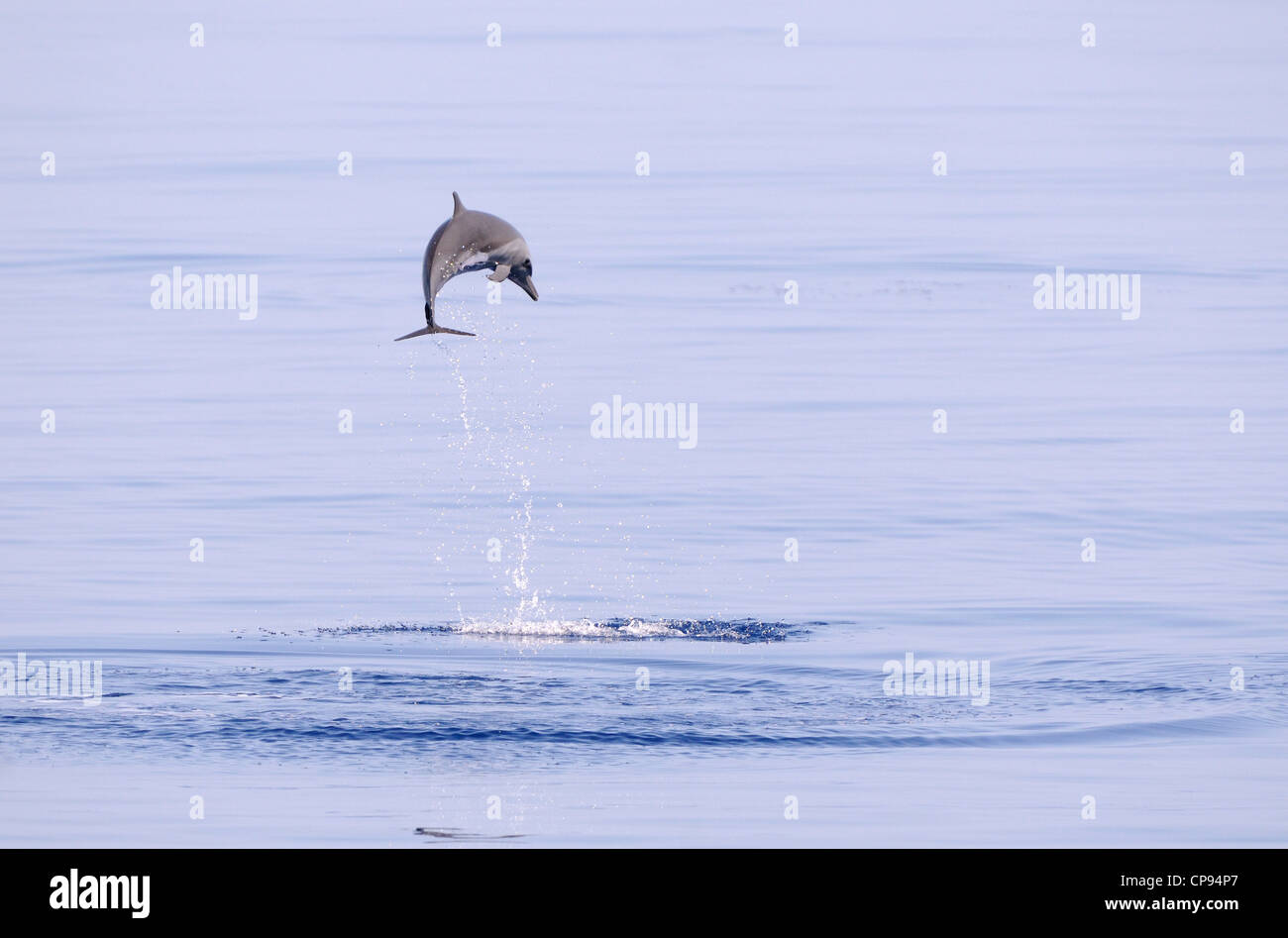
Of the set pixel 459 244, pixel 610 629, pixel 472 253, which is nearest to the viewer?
pixel 459 244

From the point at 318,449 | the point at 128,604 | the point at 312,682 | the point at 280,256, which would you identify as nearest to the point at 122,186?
the point at 280,256

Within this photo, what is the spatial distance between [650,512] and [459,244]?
24.7ft

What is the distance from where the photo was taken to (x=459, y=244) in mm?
20203

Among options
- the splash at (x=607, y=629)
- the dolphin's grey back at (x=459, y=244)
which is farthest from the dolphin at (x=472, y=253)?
the splash at (x=607, y=629)

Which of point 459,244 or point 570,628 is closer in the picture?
point 459,244

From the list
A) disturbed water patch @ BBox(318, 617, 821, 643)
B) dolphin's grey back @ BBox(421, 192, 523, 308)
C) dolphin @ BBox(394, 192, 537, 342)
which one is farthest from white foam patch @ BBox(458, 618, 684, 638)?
dolphin's grey back @ BBox(421, 192, 523, 308)

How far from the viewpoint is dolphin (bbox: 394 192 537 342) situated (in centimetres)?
1975

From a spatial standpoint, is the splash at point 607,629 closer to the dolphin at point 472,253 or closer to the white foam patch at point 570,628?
the white foam patch at point 570,628

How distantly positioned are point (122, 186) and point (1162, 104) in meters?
37.9

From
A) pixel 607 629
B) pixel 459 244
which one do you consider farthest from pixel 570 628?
pixel 459 244

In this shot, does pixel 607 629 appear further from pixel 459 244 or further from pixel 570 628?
pixel 459 244

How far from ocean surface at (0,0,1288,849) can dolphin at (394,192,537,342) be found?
3.16 m

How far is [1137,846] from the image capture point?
48.5ft

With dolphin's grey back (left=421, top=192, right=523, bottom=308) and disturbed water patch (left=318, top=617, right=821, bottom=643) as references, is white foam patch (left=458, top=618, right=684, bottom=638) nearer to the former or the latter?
disturbed water patch (left=318, top=617, right=821, bottom=643)
